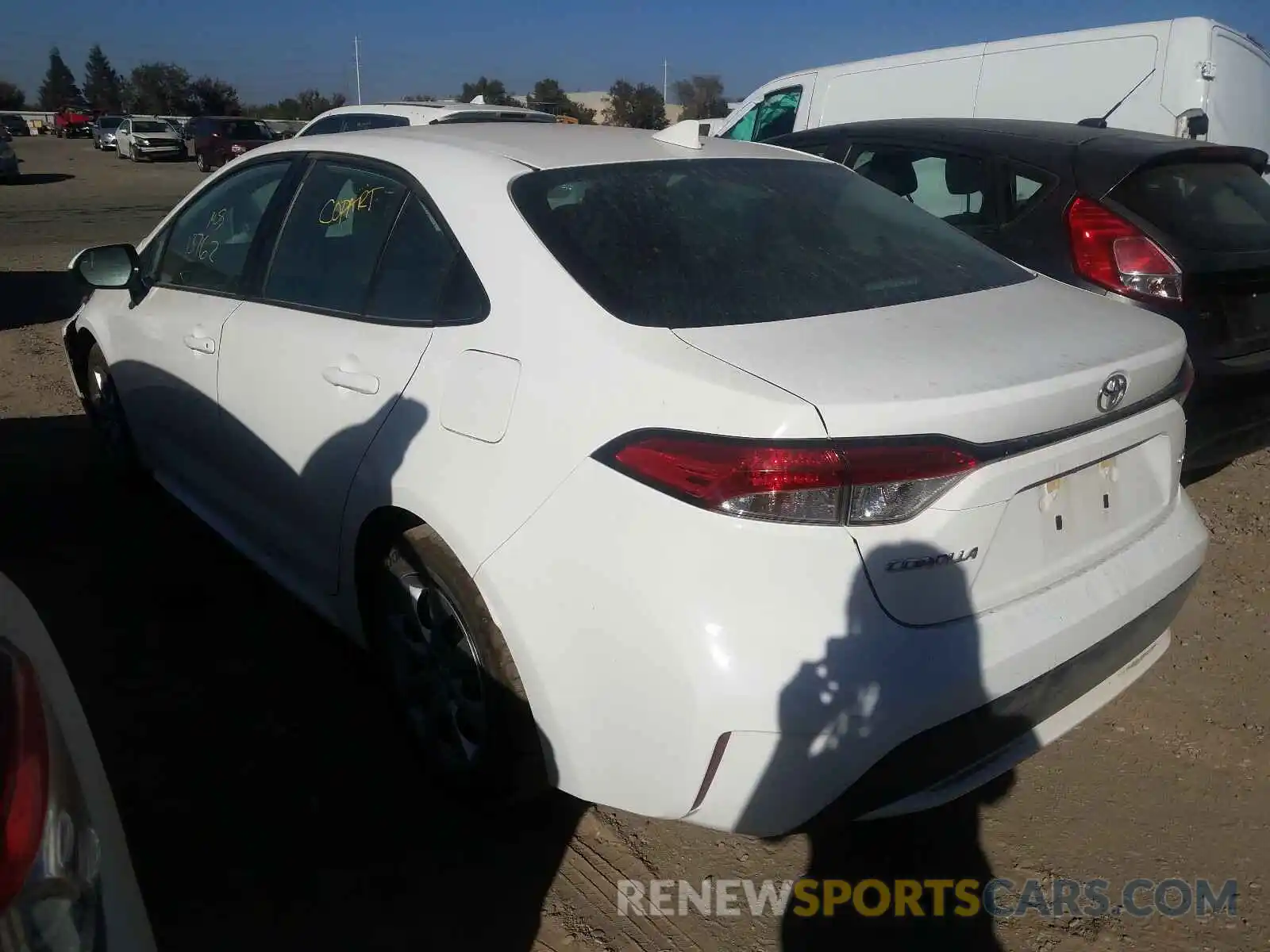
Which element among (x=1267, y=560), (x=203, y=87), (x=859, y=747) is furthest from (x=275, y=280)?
(x=203, y=87)

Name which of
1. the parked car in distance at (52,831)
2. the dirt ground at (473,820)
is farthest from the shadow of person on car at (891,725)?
the parked car in distance at (52,831)

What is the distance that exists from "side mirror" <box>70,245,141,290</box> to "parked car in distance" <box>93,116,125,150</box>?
4090 cm

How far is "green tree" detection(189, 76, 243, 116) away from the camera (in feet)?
214

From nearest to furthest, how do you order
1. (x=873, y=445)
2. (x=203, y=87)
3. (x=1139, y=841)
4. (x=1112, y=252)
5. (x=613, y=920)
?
(x=873, y=445)
(x=613, y=920)
(x=1139, y=841)
(x=1112, y=252)
(x=203, y=87)

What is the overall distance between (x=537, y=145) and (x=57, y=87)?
100639mm

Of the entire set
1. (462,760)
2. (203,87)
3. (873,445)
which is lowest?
(462,760)

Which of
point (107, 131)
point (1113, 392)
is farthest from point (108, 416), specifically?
point (107, 131)

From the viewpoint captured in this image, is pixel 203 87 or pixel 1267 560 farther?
pixel 203 87

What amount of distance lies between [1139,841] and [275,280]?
288 cm

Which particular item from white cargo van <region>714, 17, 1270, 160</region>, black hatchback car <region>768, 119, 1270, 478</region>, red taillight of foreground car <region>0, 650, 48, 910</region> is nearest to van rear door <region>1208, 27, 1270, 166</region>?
white cargo van <region>714, 17, 1270, 160</region>

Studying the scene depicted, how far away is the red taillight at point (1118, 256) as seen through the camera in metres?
3.85

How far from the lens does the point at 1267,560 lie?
13.6ft

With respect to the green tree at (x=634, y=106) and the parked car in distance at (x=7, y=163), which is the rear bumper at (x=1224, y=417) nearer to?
the parked car in distance at (x=7, y=163)

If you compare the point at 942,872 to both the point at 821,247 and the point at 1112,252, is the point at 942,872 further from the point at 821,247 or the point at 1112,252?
the point at 1112,252
